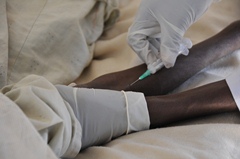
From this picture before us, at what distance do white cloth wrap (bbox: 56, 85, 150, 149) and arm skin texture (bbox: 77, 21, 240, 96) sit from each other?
0.13 metres

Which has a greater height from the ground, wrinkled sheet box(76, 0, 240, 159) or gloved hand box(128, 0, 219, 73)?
gloved hand box(128, 0, 219, 73)

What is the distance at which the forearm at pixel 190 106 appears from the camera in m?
0.83

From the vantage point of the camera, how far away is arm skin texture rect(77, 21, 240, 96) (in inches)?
36.9

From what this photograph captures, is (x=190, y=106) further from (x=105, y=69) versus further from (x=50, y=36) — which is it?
(x=50, y=36)

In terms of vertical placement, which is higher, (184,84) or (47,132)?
(47,132)

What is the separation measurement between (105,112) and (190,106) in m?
0.20

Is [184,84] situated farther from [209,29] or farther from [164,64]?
[209,29]

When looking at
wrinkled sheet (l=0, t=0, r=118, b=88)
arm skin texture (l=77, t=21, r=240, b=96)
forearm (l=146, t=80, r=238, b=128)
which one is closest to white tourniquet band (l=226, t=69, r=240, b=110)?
forearm (l=146, t=80, r=238, b=128)

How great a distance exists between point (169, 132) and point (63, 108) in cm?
24

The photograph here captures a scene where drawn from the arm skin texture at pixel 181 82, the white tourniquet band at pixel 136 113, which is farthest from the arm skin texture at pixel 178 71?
the white tourniquet band at pixel 136 113

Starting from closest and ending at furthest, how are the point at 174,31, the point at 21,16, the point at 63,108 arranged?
the point at 63,108, the point at 174,31, the point at 21,16

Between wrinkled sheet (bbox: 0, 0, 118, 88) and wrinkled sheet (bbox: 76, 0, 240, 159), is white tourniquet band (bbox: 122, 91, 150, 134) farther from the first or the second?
wrinkled sheet (bbox: 0, 0, 118, 88)

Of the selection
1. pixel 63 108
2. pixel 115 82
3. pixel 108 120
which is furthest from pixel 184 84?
pixel 63 108

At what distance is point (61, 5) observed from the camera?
1157mm
